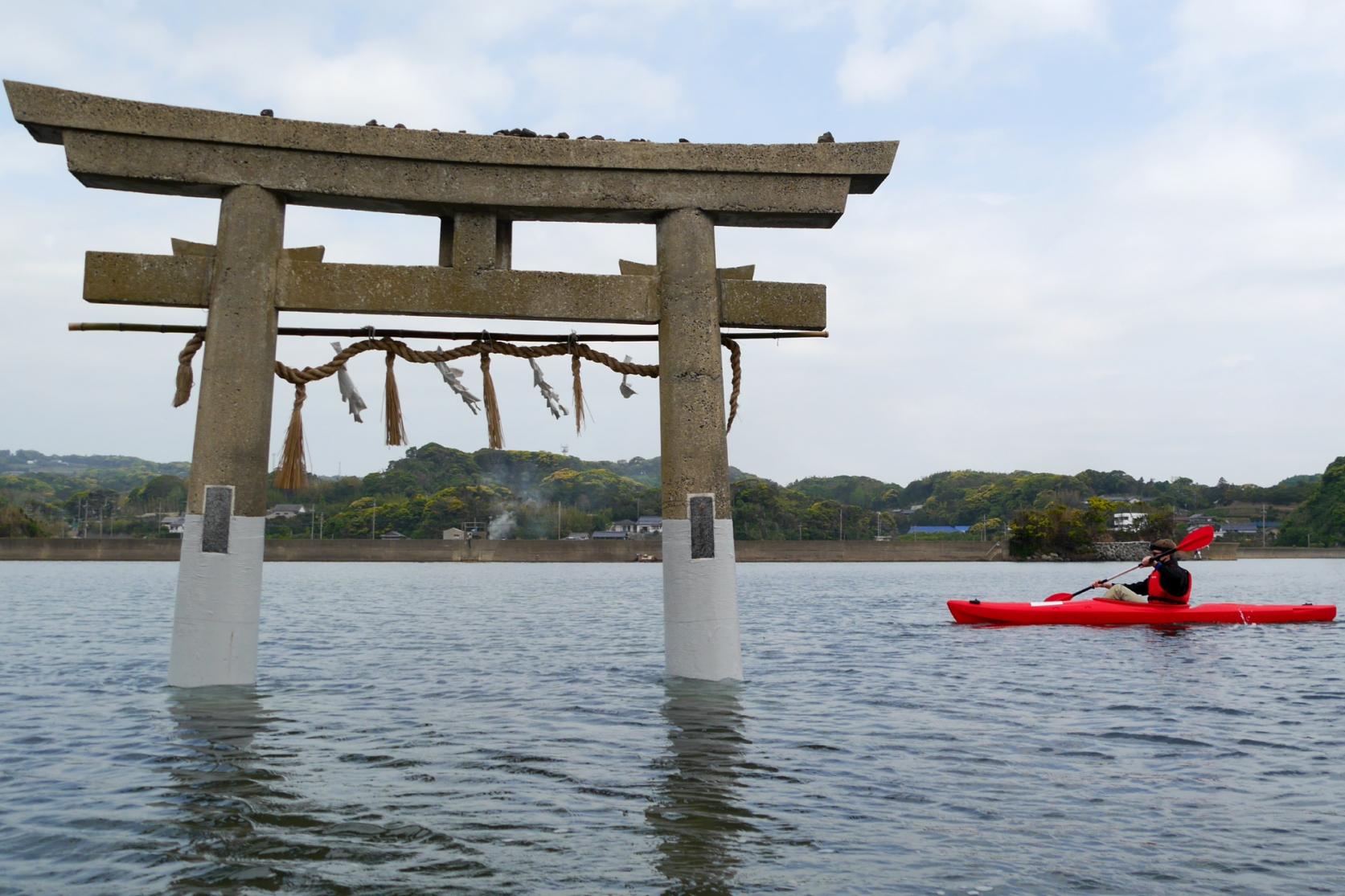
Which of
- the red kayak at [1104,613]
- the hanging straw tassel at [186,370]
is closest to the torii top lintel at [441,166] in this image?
the hanging straw tassel at [186,370]

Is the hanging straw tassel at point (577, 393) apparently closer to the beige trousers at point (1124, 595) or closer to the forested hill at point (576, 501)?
the beige trousers at point (1124, 595)

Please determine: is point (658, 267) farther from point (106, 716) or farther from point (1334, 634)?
point (1334, 634)

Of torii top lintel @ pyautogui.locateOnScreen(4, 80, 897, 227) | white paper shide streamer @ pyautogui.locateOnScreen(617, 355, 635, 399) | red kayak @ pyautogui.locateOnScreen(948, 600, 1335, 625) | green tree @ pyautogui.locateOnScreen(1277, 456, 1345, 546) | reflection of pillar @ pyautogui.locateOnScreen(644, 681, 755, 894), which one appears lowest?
reflection of pillar @ pyautogui.locateOnScreen(644, 681, 755, 894)

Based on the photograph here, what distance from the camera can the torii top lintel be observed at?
9.24 metres

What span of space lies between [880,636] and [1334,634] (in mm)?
8679

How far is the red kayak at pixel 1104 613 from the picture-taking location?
2002 centimetres

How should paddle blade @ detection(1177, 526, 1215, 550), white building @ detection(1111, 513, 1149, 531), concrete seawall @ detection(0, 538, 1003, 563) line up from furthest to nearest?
white building @ detection(1111, 513, 1149, 531) → concrete seawall @ detection(0, 538, 1003, 563) → paddle blade @ detection(1177, 526, 1215, 550)

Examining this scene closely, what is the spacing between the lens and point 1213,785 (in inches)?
305

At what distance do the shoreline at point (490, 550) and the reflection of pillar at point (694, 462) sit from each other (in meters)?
76.2

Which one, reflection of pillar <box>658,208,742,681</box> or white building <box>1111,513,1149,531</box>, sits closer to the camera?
reflection of pillar <box>658,208,742,681</box>

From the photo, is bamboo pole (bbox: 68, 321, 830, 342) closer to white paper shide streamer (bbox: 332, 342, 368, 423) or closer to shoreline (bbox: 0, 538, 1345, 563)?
white paper shide streamer (bbox: 332, 342, 368, 423)

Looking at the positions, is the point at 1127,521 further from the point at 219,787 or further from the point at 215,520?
the point at 219,787

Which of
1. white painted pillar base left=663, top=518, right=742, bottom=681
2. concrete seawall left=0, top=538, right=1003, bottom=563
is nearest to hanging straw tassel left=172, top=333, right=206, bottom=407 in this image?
white painted pillar base left=663, top=518, right=742, bottom=681

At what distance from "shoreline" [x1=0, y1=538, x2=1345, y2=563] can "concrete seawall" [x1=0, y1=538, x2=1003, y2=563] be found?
0.19 ft
